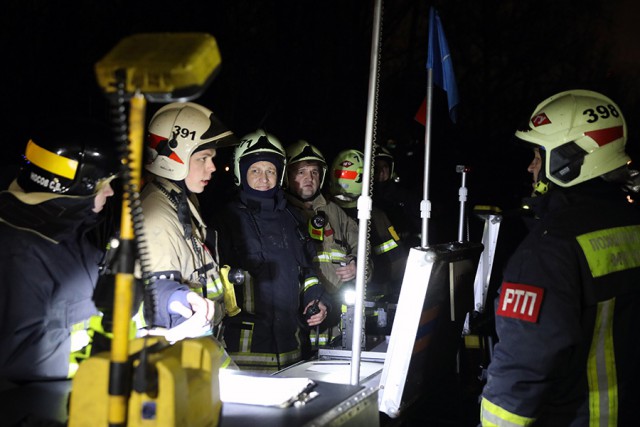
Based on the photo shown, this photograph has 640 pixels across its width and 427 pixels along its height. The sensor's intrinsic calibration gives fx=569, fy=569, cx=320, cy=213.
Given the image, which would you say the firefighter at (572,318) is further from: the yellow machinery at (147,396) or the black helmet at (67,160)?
the black helmet at (67,160)

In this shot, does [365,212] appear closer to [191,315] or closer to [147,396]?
[191,315]

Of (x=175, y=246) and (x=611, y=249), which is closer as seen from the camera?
(x=611, y=249)

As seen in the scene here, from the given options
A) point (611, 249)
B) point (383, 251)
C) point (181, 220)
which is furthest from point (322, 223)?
point (611, 249)

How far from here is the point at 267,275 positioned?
471 cm

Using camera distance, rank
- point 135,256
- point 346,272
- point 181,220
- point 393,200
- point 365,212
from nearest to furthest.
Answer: point 135,256, point 365,212, point 181,220, point 346,272, point 393,200

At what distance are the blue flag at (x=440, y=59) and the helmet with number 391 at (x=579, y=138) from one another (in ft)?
3.45

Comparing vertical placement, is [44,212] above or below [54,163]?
below

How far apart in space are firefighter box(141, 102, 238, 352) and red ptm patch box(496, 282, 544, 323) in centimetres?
163

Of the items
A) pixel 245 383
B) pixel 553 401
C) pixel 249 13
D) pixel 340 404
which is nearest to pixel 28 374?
pixel 245 383

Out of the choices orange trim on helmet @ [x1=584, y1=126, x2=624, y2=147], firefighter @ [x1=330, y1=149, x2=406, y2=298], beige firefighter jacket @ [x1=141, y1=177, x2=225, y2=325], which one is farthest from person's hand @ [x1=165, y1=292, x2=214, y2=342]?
firefighter @ [x1=330, y1=149, x2=406, y2=298]

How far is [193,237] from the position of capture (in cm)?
385

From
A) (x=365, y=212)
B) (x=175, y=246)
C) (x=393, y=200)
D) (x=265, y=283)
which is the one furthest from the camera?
(x=393, y=200)

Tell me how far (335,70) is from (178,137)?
40.0 feet

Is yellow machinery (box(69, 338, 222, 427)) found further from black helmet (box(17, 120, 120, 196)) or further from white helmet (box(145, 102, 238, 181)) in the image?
white helmet (box(145, 102, 238, 181))
